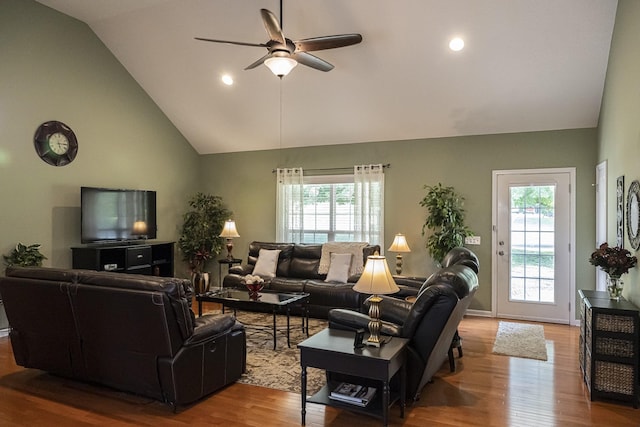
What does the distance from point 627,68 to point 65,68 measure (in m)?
6.73

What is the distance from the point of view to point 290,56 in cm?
437

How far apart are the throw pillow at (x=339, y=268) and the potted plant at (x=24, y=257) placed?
A: 376 cm

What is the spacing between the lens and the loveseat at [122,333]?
3143 mm

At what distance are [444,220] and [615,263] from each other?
2.61 meters

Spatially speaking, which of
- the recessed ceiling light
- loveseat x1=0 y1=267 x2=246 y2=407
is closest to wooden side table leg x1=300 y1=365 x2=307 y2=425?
loveseat x1=0 y1=267 x2=246 y2=407

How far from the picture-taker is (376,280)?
3.02m

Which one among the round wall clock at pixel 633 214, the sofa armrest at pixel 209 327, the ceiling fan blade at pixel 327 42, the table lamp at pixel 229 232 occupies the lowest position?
the sofa armrest at pixel 209 327

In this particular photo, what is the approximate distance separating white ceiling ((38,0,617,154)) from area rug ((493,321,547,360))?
2746 millimetres

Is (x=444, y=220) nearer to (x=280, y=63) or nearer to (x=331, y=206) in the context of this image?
(x=331, y=206)

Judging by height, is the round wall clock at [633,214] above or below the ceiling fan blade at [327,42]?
below

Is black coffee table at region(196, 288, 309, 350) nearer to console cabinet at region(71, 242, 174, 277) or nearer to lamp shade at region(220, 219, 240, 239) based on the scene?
console cabinet at region(71, 242, 174, 277)

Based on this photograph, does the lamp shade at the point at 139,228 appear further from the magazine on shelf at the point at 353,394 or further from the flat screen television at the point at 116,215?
the magazine on shelf at the point at 353,394

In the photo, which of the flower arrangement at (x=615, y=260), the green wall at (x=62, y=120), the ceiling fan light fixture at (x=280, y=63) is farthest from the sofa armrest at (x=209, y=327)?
the green wall at (x=62, y=120)

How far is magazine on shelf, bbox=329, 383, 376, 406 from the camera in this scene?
2973 mm
